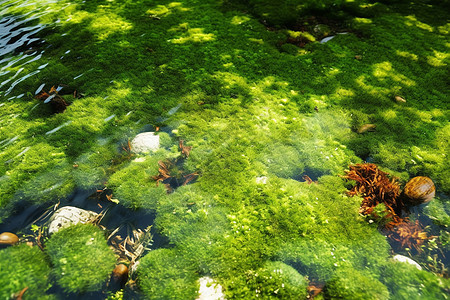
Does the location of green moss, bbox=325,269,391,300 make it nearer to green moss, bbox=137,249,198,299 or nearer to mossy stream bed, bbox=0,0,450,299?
mossy stream bed, bbox=0,0,450,299

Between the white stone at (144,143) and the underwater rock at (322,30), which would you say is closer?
the white stone at (144,143)

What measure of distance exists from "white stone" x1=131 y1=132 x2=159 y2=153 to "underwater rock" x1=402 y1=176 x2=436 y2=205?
4586 millimetres

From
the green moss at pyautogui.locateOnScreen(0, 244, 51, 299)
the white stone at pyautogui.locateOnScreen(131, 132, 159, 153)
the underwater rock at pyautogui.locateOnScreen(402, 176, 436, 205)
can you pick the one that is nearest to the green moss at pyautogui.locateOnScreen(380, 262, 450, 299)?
the underwater rock at pyautogui.locateOnScreen(402, 176, 436, 205)

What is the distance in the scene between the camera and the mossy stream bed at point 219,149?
3.88m

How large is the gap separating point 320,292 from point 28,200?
15.7 ft

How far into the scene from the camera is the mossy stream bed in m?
3.88

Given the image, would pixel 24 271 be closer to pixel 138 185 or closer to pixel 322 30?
pixel 138 185

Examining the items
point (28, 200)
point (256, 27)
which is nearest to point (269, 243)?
point (28, 200)

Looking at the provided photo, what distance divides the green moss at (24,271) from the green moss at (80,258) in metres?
0.13

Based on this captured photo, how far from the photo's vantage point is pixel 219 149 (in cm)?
538

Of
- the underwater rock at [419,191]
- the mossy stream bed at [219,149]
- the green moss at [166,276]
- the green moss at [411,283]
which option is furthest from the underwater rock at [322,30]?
the green moss at [166,276]

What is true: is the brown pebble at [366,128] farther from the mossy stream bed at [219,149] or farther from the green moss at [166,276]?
the green moss at [166,276]

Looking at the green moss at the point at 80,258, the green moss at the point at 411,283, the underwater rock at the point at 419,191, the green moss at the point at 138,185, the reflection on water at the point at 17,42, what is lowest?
the green moss at the point at 411,283

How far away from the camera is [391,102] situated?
6.39 meters
